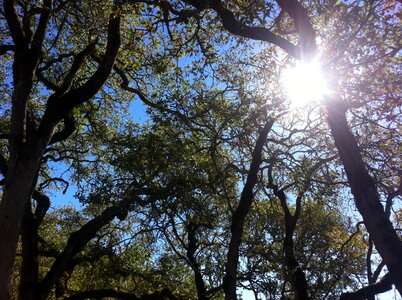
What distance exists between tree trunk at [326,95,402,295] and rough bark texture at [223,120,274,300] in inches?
177

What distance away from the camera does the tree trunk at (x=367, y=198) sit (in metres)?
5.47

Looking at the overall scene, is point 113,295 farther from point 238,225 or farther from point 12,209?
point 12,209

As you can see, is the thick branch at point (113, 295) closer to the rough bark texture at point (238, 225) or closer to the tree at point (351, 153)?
the rough bark texture at point (238, 225)

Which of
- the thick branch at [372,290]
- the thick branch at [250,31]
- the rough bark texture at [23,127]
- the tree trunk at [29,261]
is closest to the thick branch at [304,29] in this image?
the thick branch at [250,31]

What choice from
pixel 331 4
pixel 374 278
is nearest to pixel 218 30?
pixel 331 4

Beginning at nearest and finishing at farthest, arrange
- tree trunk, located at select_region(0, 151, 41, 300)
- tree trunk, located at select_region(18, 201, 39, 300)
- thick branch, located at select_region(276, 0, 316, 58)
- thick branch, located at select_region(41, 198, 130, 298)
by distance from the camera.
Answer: thick branch, located at select_region(276, 0, 316, 58), tree trunk, located at select_region(0, 151, 41, 300), tree trunk, located at select_region(18, 201, 39, 300), thick branch, located at select_region(41, 198, 130, 298)

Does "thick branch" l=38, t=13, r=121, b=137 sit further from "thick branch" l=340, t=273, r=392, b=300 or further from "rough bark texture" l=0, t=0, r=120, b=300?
"thick branch" l=340, t=273, r=392, b=300

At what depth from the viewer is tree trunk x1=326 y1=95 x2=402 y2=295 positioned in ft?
17.9

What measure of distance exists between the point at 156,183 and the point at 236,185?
4.36 m

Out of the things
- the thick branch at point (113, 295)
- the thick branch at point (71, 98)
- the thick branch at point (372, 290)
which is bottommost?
the thick branch at point (372, 290)

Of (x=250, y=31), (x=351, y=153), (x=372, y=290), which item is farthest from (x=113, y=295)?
(x=351, y=153)

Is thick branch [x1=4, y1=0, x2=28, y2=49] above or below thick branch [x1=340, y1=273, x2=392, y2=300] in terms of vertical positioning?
above

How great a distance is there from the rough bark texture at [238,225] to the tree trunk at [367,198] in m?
4.50

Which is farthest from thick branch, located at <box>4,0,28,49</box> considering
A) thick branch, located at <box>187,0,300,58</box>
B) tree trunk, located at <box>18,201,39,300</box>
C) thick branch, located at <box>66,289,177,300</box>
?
thick branch, located at <box>66,289,177,300</box>
